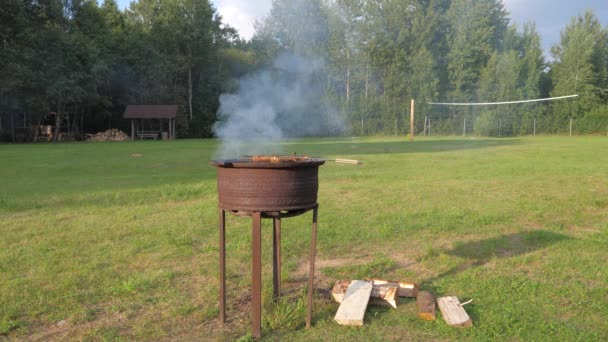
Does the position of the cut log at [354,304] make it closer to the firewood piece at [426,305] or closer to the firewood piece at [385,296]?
the firewood piece at [385,296]

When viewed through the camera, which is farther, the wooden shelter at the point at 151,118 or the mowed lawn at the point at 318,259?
the wooden shelter at the point at 151,118

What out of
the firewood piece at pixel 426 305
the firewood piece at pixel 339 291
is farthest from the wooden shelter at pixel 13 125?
the firewood piece at pixel 426 305

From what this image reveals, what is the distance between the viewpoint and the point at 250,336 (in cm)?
357

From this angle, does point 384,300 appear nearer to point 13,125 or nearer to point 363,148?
point 363,148

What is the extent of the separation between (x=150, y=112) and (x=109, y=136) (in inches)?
151

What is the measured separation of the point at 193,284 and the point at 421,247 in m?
2.80

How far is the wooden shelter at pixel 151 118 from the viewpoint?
38.0m

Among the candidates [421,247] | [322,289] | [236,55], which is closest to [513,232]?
[421,247]

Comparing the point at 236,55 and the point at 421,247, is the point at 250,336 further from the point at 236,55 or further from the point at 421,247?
Answer: the point at 236,55

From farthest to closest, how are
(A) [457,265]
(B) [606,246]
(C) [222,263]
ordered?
(B) [606,246] → (A) [457,265] → (C) [222,263]

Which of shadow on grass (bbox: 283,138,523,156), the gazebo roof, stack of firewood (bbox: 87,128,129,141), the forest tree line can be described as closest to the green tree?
the forest tree line

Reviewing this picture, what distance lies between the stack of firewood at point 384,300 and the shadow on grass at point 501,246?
0.98 metres

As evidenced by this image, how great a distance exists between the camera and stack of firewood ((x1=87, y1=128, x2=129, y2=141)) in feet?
124

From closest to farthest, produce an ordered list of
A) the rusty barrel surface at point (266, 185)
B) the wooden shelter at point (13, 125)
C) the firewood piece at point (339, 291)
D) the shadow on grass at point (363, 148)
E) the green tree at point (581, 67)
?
the rusty barrel surface at point (266, 185) < the firewood piece at point (339, 291) < the shadow on grass at point (363, 148) < the wooden shelter at point (13, 125) < the green tree at point (581, 67)
